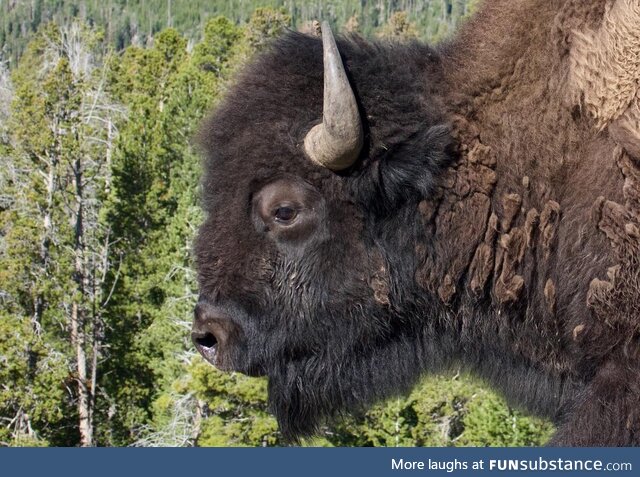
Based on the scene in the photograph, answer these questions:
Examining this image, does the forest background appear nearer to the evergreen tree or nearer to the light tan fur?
the evergreen tree

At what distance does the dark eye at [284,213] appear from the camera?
14.2 ft

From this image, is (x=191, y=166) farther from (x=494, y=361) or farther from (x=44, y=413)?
(x=494, y=361)

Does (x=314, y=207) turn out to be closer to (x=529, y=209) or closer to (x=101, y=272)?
(x=529, y=209)

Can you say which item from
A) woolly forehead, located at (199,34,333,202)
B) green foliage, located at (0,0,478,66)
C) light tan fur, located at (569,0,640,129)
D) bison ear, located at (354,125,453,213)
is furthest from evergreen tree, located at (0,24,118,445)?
green foliage, located at (0,0,478,66)

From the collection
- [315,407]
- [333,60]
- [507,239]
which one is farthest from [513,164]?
[315,407]

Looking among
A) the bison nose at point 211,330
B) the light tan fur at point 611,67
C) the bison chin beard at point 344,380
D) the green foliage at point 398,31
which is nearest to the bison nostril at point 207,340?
the bison nose at point 211,330

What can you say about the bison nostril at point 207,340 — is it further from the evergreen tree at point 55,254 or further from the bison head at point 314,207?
the evergreen tree at point 55,254

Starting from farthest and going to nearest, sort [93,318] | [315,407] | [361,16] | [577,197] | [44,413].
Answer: [361,16]
[93,318]
[44,413]
[315,407]
[577,197]

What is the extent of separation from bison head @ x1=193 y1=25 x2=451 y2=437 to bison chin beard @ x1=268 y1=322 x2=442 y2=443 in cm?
8

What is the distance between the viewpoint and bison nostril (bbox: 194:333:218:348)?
449cm

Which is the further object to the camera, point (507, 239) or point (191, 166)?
point (191, 166)

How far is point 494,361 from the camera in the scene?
4668 millimetres

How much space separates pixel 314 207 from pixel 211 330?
2.42 ft

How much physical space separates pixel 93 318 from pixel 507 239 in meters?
37.8
